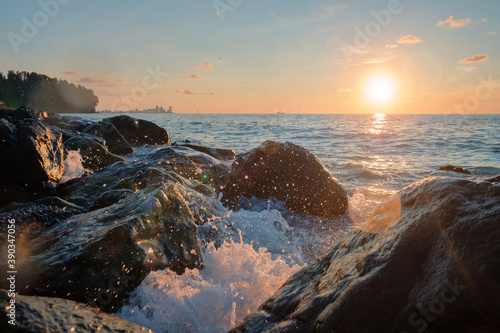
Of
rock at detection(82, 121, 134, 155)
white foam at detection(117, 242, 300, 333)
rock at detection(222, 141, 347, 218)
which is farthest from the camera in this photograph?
rock at detection(82, 121, 134, 155)

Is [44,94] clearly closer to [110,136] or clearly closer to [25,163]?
[110,136]

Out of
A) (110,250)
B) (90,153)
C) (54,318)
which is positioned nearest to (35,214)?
(110,250)

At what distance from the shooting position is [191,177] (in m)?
7.27

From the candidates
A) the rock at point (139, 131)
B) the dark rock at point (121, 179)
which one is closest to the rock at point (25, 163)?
the dark rock at point (121, 179)

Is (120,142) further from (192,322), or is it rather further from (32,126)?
(192,322)

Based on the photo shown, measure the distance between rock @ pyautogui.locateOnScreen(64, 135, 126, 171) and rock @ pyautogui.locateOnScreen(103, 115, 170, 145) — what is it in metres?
7.76

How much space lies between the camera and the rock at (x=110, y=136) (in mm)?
12008

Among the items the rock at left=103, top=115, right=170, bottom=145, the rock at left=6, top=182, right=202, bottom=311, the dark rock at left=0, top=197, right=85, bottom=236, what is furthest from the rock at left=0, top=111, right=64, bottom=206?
the rock at left=103, top=115, right=170, bottom=145

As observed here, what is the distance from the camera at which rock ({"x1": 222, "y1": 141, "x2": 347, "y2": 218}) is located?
6.79m

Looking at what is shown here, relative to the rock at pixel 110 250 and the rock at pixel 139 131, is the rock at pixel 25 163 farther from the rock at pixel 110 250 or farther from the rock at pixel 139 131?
the rock at pixel 139 131

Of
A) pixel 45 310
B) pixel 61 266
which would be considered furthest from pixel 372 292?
pixel 61 266

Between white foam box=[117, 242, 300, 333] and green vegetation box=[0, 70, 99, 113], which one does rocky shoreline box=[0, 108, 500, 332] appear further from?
green vegetation box=[0, 70, 99, 113]

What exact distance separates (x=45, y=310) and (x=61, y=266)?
2.67 ft

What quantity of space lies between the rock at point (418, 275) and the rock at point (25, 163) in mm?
5136
